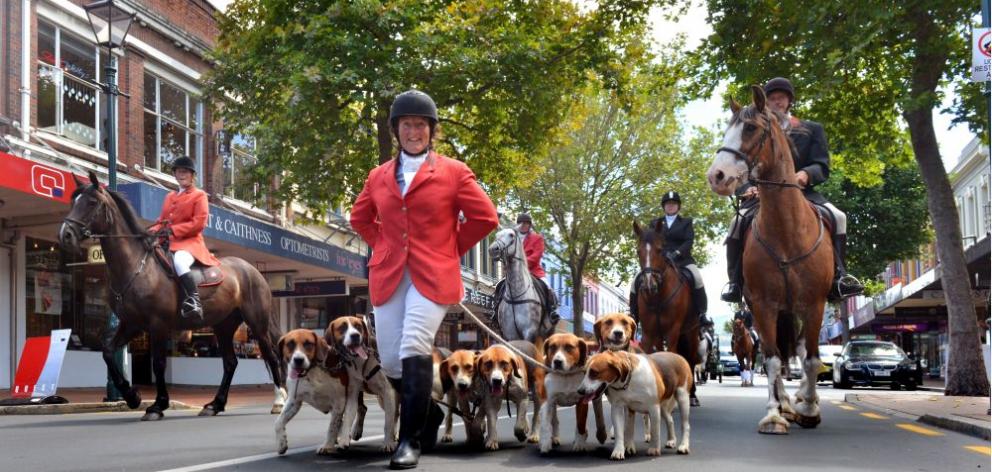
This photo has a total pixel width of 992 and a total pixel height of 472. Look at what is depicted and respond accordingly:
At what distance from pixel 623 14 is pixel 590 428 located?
14679 millimetres

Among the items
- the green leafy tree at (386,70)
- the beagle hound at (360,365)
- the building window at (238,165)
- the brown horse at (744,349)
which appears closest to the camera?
the beagle hound at (360,365)

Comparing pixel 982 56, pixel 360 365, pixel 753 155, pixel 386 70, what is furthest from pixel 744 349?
pixel 360 365

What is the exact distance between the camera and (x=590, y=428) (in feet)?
33.5

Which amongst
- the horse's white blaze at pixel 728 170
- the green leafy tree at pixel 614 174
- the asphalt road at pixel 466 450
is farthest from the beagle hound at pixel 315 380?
the green leafy tree at pixel 614 174

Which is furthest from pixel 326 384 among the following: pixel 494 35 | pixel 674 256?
pixel 494 35

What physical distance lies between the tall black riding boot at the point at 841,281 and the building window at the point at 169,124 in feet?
63.6

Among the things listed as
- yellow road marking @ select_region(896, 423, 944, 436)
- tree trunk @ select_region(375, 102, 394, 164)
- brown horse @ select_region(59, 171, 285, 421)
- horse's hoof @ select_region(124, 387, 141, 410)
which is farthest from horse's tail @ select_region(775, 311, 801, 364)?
tree trunk @ select_region(375, 102, 394, 164)

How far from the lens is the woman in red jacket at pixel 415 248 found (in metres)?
6.55

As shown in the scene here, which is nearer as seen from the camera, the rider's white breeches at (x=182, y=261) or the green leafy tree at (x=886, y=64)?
the rider's white breeches at (x=182, y=261)

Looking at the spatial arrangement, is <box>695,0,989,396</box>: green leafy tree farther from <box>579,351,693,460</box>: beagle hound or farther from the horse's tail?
<box>579,351,693,460</box>: beagle hound

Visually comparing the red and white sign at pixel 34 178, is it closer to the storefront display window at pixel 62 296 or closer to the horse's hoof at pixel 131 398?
the storefront display window at pixel 62 296

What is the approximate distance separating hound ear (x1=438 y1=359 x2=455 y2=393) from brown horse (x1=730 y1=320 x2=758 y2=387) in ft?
77.3

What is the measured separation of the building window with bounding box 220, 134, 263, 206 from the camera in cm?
2805

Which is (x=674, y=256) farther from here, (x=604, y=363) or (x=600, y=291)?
(x=600, y=291)
